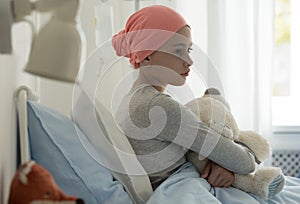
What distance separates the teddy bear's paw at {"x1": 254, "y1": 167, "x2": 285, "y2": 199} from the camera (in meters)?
1.29

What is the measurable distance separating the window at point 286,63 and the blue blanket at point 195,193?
1.00 metres

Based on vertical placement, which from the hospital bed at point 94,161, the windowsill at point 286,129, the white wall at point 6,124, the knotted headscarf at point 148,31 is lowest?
the windowsill at point 286,129

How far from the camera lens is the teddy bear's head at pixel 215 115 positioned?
4.42 feet

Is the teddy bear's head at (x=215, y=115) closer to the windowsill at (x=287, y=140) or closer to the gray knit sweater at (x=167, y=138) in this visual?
the gray knit sweater at (x=167, y=138)

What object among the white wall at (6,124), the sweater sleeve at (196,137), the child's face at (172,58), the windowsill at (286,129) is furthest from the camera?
the windowsill at (286,129)

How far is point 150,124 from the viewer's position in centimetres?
131

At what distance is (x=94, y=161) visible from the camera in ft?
4.03

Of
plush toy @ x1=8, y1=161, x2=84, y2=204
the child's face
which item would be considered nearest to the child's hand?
the child's face

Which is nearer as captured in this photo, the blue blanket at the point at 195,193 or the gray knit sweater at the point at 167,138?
the blue blanket at the point at 195,193

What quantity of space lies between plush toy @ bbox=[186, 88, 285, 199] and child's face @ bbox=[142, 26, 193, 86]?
0.35ft

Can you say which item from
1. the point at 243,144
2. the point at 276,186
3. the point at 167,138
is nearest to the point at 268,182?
the point at 276,186

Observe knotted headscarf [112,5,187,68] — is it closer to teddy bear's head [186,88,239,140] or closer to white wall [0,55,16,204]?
teddy bear's head [186,88,239,140]

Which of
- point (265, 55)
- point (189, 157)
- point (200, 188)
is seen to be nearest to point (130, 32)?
point (189, 157)

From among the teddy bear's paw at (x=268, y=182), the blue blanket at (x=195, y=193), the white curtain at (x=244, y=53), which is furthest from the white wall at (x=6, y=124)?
the white curtain at (x=244, y=53)
